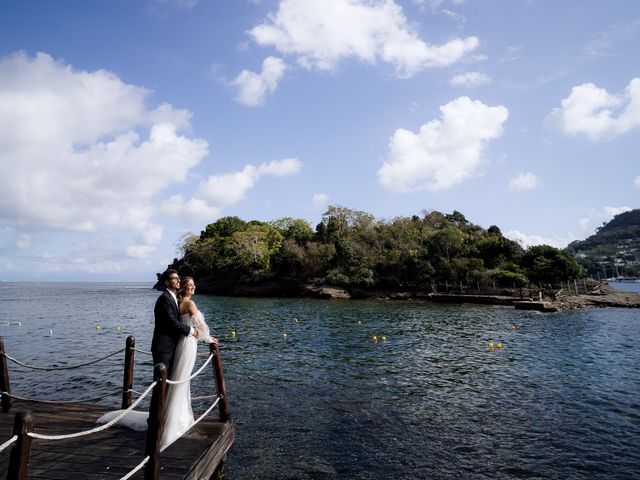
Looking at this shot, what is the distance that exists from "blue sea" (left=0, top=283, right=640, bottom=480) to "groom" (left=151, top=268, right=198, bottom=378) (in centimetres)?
289

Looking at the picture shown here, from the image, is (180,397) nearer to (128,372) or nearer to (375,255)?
(128,372)

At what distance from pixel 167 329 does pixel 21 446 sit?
11.2ft

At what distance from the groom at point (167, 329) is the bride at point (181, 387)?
12 cm

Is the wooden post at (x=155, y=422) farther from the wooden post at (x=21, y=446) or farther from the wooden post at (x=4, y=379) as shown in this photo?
the wooden post at (x=4, y=379)

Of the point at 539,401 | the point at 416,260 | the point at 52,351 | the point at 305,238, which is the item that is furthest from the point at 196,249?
the point at 539,401

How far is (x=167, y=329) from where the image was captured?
257 inches

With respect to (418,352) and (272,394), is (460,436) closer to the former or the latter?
(272,394)

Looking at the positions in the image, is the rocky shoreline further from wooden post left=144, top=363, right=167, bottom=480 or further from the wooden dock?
wooden post left=144, top=363, right=167, bottom=480

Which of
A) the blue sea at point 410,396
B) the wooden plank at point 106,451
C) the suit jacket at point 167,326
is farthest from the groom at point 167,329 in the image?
the blue sea at point 410,396

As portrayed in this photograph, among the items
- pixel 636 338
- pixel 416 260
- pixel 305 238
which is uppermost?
pixel 305 238

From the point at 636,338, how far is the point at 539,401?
57.3ft

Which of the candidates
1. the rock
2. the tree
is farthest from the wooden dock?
the tree

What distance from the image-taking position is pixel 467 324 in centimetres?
3031

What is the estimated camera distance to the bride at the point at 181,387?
6.41 m
